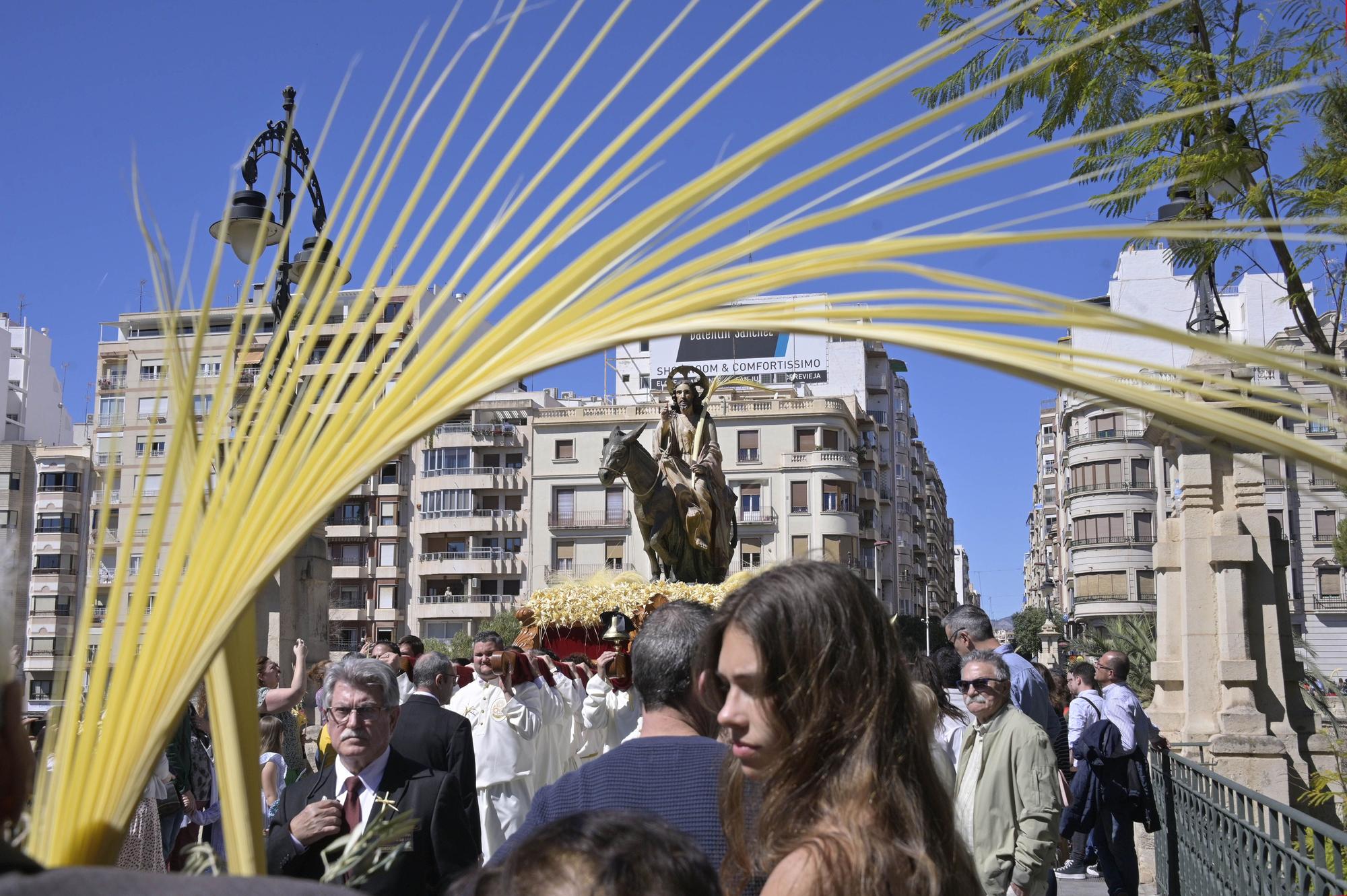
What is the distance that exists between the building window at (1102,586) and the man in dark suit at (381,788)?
231 feet

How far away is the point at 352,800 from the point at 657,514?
8.18m

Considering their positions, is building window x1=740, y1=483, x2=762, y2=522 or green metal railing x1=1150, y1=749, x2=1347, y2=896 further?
building window x1=740, y1=483, x2=762, y2=522

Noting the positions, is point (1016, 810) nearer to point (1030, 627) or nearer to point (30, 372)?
point (30, 372)

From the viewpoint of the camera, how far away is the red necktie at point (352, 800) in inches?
160

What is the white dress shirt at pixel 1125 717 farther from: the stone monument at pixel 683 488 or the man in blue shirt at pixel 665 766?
the man in blue shirt at pixel 665 766

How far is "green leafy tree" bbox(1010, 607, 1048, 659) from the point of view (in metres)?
74.6

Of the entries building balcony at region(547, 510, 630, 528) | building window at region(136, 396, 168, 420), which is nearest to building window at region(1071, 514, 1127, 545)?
building balcony at region(547, 510, 630, 528)

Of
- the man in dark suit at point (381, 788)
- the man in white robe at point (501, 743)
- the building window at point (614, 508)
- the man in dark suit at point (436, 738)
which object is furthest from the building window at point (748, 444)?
the man in dark suit at point (381, 788)

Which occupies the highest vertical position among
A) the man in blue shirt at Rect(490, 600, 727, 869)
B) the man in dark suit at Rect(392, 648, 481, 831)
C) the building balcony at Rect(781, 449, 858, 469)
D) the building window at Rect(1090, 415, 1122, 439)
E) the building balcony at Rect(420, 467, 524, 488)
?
the building window at Rect(1090, 415, 1122, 439)

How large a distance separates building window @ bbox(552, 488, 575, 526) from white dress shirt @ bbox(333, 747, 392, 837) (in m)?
64.1

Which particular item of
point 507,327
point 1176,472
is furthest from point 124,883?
point 1176,472

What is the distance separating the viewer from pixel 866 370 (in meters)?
82.9

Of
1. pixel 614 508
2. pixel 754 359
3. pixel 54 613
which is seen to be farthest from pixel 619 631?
pixel 754 359

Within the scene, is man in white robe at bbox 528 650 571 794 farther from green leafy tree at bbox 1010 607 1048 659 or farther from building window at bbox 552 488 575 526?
green leafy tree at bbox 1010 607 1048 659
